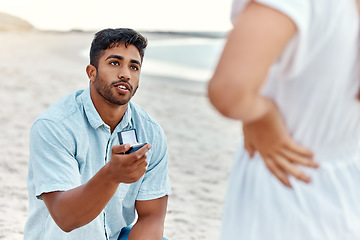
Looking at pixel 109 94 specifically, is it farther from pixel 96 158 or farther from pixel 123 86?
pixel 96 158

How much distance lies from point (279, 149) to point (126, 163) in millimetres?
720

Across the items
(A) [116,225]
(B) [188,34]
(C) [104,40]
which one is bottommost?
(B) [188,34]

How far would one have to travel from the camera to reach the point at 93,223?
1957mm

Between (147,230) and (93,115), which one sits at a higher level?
(93,115)

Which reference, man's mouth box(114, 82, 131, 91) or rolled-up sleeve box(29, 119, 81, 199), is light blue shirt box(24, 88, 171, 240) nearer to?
rolled-up sleeve box(29, 119, 81, 199)

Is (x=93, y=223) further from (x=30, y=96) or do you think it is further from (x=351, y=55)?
(x=30, y=96)

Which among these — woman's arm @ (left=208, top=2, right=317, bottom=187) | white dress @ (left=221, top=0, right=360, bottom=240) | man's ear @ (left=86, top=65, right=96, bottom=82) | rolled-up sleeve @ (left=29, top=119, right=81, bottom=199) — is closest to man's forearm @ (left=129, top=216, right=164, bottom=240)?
rolled-up sleeve @ (left=29, top=119, right=81, bottom=199)

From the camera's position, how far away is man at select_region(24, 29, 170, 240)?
5.79 ft

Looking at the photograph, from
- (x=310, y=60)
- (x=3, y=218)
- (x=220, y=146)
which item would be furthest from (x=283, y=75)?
(x=220, y=146)

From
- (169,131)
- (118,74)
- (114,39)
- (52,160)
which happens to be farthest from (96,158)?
(169,131)

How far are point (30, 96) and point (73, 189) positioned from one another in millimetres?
5714

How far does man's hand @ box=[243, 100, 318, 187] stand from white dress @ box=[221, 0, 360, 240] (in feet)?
0.05

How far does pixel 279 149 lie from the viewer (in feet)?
2.97

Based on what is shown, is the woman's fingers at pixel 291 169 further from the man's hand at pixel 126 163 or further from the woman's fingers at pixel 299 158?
the man's hand at pixel 126 163
